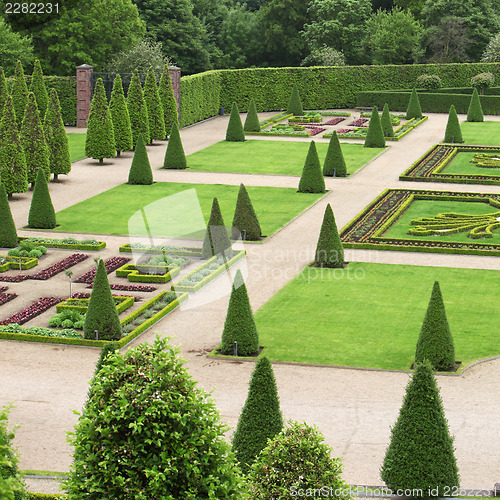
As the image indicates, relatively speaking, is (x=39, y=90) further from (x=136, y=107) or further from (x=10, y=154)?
(x=10, y=154)

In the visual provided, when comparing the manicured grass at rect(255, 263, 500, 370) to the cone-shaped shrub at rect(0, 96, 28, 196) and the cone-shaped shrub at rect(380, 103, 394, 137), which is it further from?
the cone-shaped shrub at rect(380, 103, 394, 137)

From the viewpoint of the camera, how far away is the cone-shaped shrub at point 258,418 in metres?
16.4

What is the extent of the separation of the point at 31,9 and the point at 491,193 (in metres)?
36.5

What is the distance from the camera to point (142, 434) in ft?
37.2

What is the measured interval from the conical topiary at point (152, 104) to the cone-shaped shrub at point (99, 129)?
5.28 m

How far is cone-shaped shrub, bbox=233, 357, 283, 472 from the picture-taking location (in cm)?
1636

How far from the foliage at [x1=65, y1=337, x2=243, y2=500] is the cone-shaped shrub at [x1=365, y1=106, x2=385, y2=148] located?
141 feet

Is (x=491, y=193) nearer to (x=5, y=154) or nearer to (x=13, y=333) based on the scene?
(x=5, y=154)

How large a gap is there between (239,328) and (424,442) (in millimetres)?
8027

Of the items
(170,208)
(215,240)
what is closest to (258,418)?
(215,240)

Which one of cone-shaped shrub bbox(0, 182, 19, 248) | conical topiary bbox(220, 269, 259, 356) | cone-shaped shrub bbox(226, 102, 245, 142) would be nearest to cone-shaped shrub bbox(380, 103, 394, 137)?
cone-shaped shrub bbox(226, 102, 245, 142)

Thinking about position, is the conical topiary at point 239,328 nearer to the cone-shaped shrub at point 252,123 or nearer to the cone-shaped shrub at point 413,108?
the cone-shaped shrub at point 252,123

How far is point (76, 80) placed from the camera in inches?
2368

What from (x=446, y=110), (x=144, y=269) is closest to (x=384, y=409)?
(x=144, y=269)
